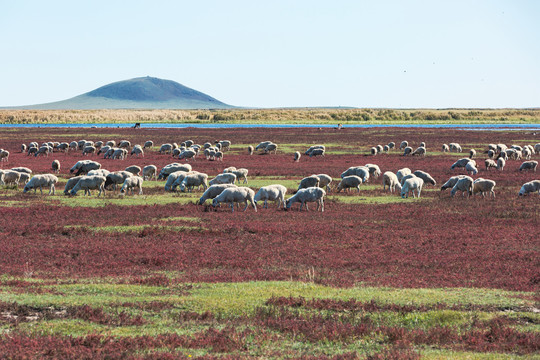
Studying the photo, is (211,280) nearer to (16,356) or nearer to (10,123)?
(16,356)

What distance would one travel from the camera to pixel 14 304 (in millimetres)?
13977

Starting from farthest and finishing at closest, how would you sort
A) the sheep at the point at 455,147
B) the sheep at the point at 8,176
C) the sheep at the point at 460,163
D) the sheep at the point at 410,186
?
the sheep at the point at 455,147 → the sheep at the point at 460,163 → the sheep at the point at 8,176 → the sheep at the point at 410,186

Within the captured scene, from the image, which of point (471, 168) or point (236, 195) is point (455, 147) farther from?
point (236, 195)

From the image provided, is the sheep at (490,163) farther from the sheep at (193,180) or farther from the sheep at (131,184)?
the sheep at (131,184)

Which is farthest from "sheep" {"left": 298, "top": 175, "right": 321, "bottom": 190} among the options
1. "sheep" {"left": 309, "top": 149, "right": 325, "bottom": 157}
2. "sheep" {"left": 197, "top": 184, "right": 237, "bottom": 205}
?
"sheep" {"left": 309, "top": 149, "right": 325, "bottom": 157}

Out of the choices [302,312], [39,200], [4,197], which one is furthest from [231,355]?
[4,197]

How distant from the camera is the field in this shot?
1196cm

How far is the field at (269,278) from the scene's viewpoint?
11961mm

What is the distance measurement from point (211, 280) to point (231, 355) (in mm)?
6189

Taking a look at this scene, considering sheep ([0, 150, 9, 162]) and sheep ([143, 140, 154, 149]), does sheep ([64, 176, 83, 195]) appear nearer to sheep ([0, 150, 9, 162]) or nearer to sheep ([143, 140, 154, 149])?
sheep ([0, 150, 9, 162])

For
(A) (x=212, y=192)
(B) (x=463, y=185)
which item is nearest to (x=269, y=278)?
(A) (x=212, y=192)

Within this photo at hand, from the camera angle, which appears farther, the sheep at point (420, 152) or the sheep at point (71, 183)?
the sheep at point (420, 152)

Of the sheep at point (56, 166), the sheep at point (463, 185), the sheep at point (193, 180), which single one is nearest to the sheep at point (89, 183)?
the sheep at point (193, 180)

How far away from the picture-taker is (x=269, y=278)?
57.7ft
